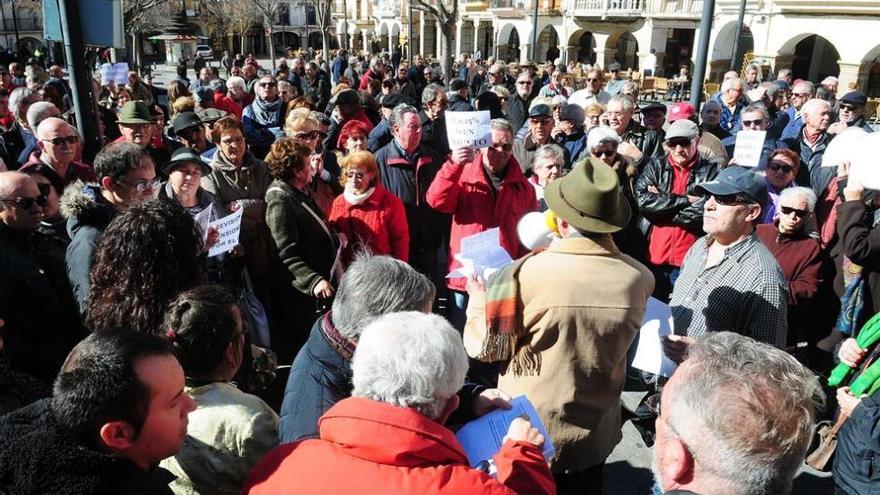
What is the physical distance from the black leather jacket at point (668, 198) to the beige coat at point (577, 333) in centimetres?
174

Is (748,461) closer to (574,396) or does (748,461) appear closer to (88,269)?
(574,396)

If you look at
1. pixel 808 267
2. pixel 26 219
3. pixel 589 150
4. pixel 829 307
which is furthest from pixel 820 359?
pixel 26 219

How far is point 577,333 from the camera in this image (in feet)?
7.68

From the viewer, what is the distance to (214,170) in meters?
4.30

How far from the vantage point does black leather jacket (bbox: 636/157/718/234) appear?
13.4ft

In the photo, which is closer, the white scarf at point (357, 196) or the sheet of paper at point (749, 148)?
the white scarf at point (357, 196)

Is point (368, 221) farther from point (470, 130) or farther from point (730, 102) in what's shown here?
point (730, 102)

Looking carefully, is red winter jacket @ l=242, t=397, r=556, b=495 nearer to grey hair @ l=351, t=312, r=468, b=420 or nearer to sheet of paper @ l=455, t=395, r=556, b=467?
grey hair @ l=351, t=312, r=468, b=420

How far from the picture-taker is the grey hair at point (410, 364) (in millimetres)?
1613

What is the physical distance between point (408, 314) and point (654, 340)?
1.59 m

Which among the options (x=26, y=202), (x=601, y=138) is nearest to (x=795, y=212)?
(x=601, y=138)

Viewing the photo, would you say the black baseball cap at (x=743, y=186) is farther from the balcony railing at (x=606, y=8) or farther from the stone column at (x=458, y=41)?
the stone column at (x=458, y=41)

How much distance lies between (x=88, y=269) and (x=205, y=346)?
116 cm

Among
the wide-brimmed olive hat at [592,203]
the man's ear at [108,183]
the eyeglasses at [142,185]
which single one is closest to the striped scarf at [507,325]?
the wide-brimmed olive hat at [592,203]
